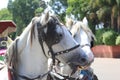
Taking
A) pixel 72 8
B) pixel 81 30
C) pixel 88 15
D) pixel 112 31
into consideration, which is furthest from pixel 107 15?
pixel 81 30

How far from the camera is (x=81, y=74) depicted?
707 centimetres

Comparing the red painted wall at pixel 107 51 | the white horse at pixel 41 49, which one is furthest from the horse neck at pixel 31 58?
the red painted wall at pixel 107 51

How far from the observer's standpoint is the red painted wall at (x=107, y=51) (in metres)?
39.1

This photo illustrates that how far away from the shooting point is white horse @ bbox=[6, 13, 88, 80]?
16.0ft

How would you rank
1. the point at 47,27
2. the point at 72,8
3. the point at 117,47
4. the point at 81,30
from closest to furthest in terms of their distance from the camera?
the point at 47,27, the point at 81,30, the point at 117,47, the point at 72,8

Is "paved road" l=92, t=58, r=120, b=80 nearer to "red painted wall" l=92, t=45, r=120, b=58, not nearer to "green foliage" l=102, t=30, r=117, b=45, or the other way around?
"red painted wall" l=92, t=45, r=120, b=58

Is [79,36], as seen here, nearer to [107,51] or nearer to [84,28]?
[84,28]

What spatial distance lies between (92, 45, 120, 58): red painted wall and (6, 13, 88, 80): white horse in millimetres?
32935

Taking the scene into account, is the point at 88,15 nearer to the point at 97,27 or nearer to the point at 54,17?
the point at 97,27

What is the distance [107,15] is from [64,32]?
121 ft

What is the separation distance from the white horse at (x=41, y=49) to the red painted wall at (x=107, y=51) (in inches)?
1297

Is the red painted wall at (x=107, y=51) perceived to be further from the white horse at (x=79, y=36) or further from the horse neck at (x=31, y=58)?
the horse neck at (x=31, y=58)

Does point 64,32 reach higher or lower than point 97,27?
higher

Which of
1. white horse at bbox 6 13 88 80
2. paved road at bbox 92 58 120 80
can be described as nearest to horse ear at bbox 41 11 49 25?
white horse at bbox 6 13 88 80
